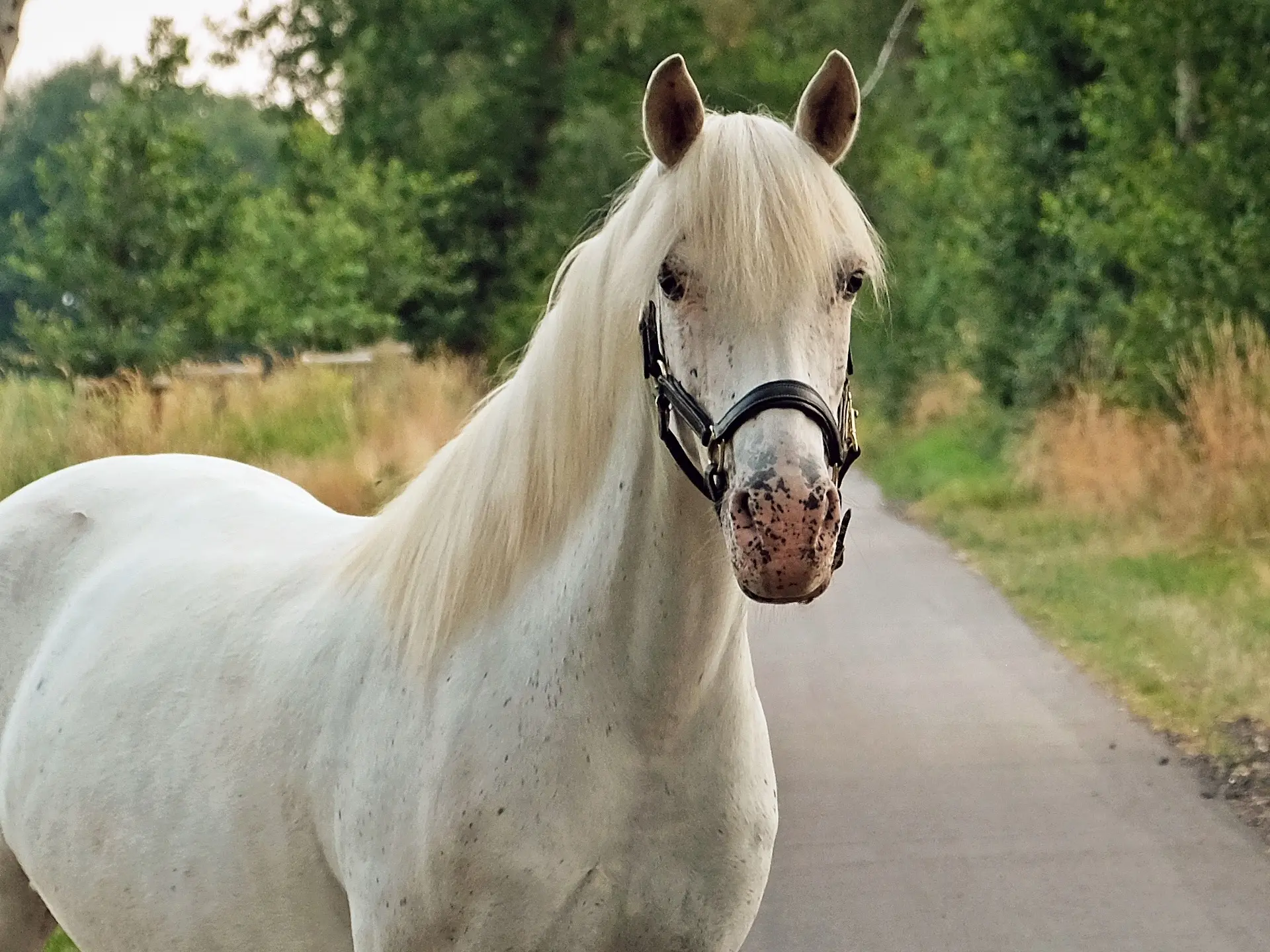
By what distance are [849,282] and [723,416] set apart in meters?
0.29

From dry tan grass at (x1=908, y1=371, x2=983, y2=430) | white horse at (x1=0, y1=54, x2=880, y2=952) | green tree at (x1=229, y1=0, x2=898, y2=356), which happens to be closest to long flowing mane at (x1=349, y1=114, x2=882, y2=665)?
white horse at (x1=0, y1=54, x2=880, y2=952)

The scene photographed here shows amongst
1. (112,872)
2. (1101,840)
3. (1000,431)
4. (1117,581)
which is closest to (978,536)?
(1117,581)

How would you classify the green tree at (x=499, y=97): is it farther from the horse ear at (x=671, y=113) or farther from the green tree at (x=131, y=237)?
the horse ear at (x=671, y=113)

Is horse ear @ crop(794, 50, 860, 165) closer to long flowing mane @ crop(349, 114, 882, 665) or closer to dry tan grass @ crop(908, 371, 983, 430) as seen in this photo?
long flowing mane @ crop(349, 114, 882, 665)

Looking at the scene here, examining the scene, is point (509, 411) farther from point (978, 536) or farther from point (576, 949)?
point (978, 536)

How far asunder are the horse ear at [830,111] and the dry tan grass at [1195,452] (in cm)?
640

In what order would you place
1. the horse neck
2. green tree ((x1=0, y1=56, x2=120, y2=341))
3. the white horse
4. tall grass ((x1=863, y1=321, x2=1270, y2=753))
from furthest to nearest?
green tree ((x1=0, y1=56, x2=120, y2=341)) < tall grass ((x1=863, y1=321, x2=1270, y2=753)) < the horse neck < the white horse

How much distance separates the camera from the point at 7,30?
4520 mm

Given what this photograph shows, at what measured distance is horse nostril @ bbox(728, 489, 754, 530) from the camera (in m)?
1.44

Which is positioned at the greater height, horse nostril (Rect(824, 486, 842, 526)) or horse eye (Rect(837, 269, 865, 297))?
horse eye (Rect(837, 269, 865, 297))

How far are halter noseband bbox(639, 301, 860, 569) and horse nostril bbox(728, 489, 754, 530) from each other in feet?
0.20

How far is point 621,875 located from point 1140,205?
344 inches

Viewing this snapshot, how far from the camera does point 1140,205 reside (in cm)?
921

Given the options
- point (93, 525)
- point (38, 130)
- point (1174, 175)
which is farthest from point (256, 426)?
point (38, 130)
